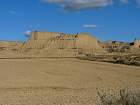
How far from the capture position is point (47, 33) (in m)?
150

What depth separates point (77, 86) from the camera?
74.2ft

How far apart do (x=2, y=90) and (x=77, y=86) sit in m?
4.65

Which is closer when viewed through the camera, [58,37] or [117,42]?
[58,37]

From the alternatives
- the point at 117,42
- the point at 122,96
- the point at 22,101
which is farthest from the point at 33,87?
the point at 117,42

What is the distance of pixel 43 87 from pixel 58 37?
120 meters

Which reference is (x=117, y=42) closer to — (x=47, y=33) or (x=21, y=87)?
(x=47, y=33)

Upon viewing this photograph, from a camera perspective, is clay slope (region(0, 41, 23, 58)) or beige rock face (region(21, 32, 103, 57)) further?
beige rock face (region(21, 32, 103, 57))

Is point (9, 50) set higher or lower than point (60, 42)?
lower

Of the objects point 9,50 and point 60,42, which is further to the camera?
point 60,42

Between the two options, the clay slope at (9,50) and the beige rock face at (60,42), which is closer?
the clay slope at (9,50)

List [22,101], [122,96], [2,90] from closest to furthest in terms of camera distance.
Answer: [122,96], [22,101], [2,90]

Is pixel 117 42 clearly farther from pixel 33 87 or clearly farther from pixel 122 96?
pixel 122 96

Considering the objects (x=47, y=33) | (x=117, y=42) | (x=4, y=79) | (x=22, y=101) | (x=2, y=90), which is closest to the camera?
(x=22, y=101)

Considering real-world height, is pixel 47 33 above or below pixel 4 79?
above
